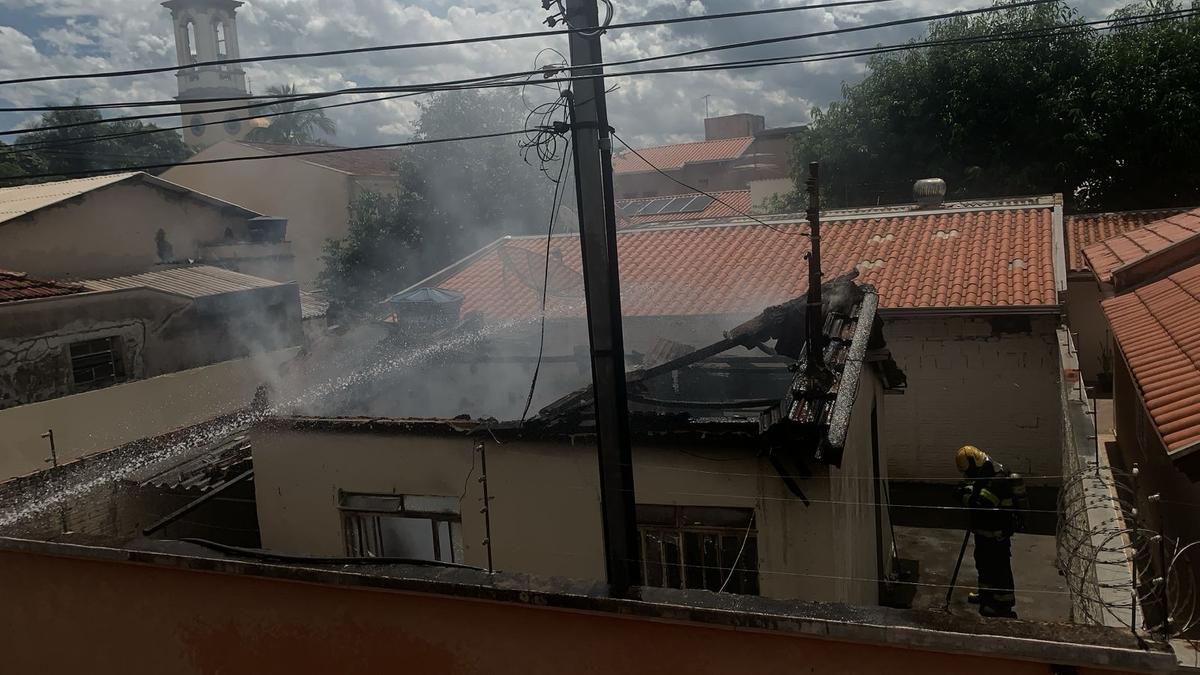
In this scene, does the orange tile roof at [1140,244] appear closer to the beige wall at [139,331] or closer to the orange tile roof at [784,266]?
the orange tile roof at [784,266]

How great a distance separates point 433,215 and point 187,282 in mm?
11049

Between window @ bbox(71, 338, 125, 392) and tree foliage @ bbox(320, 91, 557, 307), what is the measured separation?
11860 millimetres

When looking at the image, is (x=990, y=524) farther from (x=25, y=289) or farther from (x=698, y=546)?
(x=25, y=289)

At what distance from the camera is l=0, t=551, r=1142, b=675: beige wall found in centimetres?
418

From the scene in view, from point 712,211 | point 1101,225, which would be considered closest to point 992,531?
point 1101,225

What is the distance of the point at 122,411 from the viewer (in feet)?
45.5

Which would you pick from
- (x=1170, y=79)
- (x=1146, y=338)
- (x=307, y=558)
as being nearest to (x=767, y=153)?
(x=1170, y=79)

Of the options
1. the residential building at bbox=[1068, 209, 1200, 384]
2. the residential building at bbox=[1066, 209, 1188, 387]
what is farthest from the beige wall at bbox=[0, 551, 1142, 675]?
the residential building at bbox=[1066, 209, 1188, 387]

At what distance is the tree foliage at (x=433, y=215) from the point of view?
2875 cm

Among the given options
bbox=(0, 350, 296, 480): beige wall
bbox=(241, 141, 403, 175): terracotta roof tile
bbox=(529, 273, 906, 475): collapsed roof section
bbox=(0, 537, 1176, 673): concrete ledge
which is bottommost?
bbox=(0, 537, 1176, 673): concrete ledge

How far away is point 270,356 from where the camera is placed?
1703 centimetres

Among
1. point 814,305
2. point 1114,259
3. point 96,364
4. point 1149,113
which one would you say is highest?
point 1149,113

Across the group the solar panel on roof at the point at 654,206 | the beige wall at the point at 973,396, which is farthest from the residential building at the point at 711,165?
the beige wall at the point at 973,396

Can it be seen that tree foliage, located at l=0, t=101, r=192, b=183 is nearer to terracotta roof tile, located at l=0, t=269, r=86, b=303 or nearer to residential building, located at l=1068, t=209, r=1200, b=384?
terracotta roof tile, located at l=0, t=269, r=86, b=303
